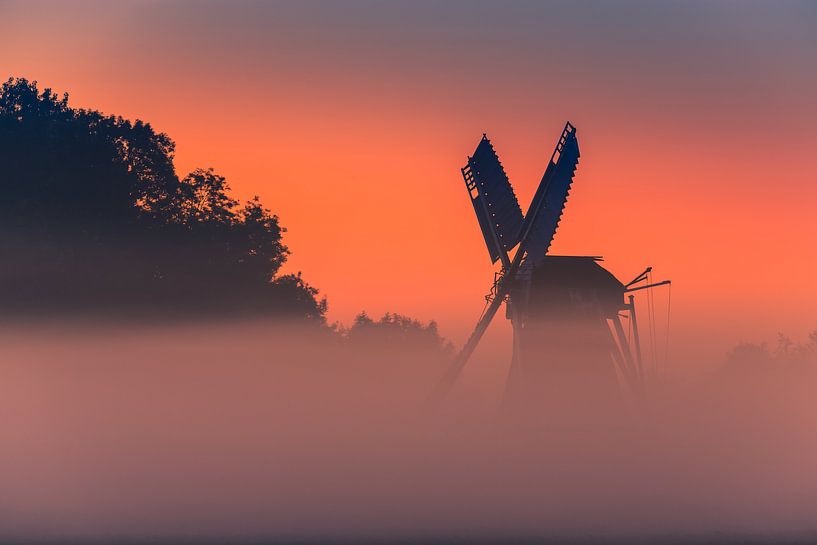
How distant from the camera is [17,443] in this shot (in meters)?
53.6

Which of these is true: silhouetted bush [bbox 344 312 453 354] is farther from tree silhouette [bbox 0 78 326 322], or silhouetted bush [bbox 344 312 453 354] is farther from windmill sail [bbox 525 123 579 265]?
windmill sail [bbox 525 123 579 265]

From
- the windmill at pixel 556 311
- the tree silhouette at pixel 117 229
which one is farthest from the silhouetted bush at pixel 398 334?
the windmill at pixel 556 311

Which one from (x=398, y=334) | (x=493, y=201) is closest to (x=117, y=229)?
(x=493, y=201)

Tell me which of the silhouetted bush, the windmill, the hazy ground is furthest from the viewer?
the silhouetted bush

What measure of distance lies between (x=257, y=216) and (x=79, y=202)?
12594 mm

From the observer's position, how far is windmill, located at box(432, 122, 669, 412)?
161ft

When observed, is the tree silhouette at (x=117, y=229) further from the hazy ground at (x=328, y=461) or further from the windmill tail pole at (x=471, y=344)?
the windmill tail pole at (x=471, y=344)

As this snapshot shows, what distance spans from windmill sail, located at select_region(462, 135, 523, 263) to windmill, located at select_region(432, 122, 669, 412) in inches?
61.2

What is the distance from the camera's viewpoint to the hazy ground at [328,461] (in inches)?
1590

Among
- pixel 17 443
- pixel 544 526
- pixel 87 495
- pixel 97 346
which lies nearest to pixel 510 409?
pixel 544 526

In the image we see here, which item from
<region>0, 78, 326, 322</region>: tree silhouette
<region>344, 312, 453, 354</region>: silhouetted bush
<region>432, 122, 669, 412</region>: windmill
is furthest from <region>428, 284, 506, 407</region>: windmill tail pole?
<region>344, 312, 453, 354</region>: silhouetted bush

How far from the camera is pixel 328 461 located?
156ft

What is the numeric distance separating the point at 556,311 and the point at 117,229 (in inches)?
1207

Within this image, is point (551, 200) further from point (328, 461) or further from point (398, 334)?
point (398, 334)
